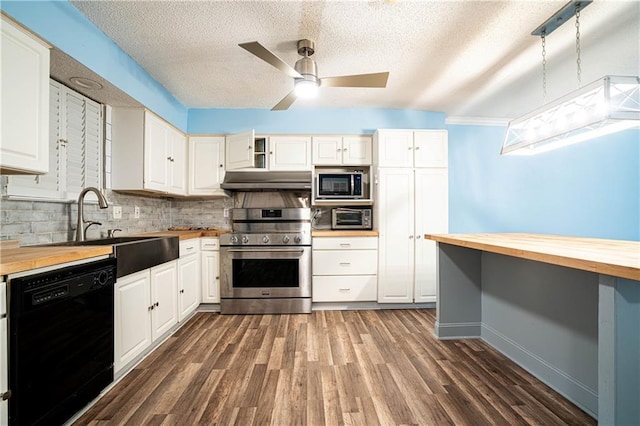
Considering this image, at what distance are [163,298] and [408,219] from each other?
2.62 metres

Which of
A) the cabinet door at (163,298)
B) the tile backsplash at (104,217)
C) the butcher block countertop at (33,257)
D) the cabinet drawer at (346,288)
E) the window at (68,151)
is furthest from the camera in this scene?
the cabinet drawer at (346,288)

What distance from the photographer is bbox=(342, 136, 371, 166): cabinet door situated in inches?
131

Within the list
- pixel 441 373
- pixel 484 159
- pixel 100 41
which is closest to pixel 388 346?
pixel 441 373

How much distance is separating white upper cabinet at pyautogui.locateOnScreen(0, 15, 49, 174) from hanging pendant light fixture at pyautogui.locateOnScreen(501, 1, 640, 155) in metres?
2.94

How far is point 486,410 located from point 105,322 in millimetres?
2255

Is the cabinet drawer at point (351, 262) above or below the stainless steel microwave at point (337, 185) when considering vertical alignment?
below

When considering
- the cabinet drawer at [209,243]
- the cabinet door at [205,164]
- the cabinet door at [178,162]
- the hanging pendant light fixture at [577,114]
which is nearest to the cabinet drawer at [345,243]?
the cabinet drawer at [209,243]

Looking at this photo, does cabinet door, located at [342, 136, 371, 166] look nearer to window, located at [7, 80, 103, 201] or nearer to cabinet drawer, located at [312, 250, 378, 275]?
cabinet drawer, located at [312, 250, 378, 275]

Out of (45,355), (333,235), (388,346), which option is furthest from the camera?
(333,235)

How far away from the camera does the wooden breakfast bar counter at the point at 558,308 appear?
3.11 ft

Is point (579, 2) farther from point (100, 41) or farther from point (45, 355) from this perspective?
point (45, 355)

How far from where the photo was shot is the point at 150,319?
6.72ft

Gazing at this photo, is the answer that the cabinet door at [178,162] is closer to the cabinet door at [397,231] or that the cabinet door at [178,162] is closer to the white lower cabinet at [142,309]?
the white lower cabinet at [142,309]

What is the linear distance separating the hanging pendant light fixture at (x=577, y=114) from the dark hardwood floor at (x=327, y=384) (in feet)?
5.16
